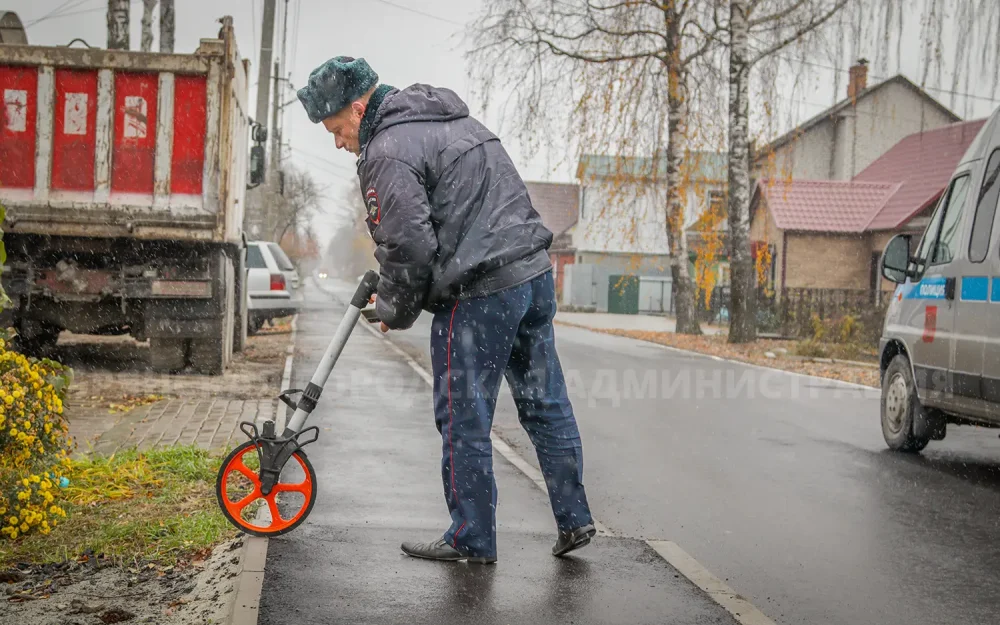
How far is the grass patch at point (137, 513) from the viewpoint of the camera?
186 inches

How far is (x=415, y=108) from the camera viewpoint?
171 inches

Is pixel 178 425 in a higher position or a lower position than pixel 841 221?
lower

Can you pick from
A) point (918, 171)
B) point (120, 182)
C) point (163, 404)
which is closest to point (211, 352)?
point (120, 182)

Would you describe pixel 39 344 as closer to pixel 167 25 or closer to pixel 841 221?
pixel 167 25

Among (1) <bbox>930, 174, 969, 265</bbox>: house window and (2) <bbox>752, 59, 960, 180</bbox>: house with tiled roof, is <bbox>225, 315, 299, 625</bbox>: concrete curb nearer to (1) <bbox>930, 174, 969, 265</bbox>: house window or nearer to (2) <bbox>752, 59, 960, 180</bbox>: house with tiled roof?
(1) <bbox>930, 174, 969, 265</bbox>: house window

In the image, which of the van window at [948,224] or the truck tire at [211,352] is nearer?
the van window at [948,224]

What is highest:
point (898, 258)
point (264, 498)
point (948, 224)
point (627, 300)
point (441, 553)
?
point (948, 224)

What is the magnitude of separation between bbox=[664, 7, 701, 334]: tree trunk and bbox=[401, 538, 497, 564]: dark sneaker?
21480mm

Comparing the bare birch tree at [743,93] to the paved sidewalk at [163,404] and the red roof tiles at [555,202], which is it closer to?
the paved sidewalk at [163,404]

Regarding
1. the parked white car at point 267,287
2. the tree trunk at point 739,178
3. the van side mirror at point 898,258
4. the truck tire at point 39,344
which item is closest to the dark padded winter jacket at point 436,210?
the van side mirror at point 898,258

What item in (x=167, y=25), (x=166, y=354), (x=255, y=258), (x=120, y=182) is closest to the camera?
(x=120, y=182)

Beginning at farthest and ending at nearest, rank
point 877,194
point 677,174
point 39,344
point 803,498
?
point 877,194 → point 677,174 → point 39,344 → point 803,498

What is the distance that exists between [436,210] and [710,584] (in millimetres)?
1852

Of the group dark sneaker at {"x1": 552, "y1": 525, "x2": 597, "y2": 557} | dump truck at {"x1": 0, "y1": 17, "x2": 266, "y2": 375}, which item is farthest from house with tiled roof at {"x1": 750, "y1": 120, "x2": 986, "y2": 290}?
dark sneaker at {"x1": 552, "y1": 525, "x2": 597, "y2": 557}
